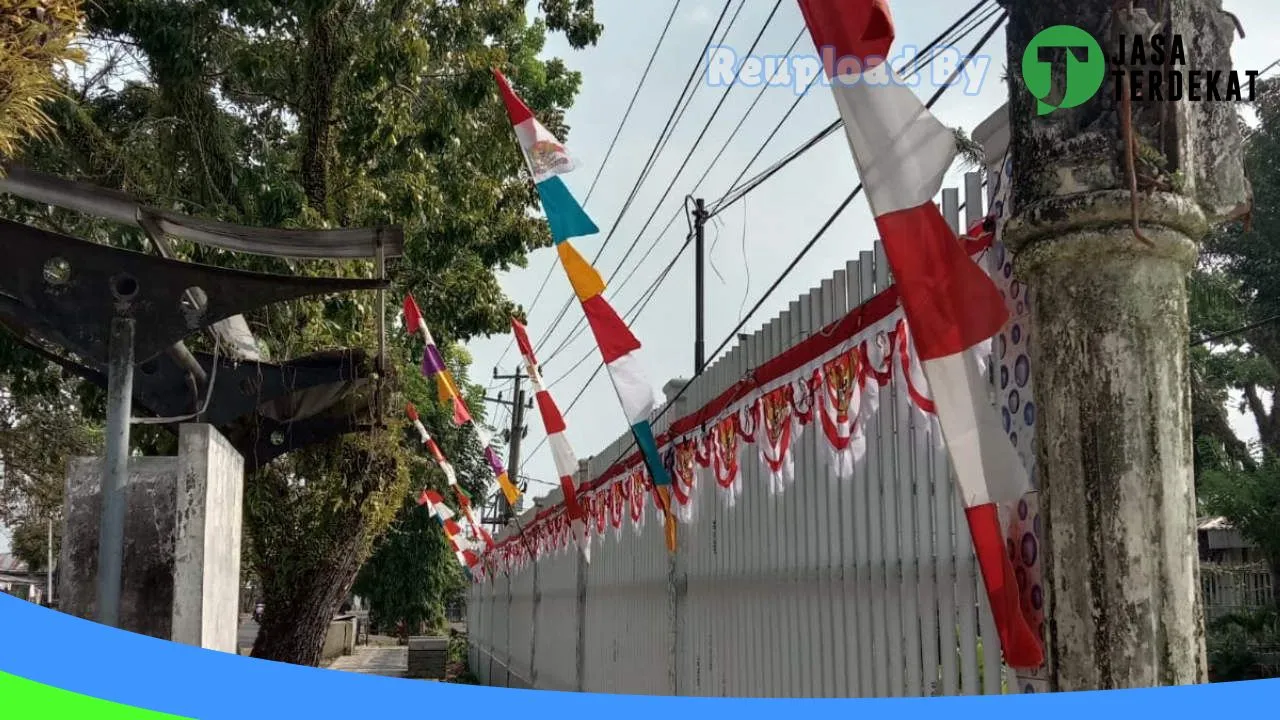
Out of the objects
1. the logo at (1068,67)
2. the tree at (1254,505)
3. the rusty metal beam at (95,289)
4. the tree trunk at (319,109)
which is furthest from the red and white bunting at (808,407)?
the tree at (1254,505)

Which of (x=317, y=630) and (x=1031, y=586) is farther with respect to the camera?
(x=317, y=630)

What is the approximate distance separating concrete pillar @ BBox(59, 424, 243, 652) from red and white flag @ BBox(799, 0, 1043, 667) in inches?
150

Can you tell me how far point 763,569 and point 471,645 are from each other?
79.3ft

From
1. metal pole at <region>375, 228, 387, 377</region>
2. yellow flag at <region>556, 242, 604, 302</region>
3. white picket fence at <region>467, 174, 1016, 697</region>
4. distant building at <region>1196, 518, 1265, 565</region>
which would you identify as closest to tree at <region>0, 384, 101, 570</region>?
metal pole at <region>375, 228, 387, 377</region>

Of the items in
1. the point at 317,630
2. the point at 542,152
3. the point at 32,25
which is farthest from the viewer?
the point at 317,630

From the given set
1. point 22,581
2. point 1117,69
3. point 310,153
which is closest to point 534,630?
point 310,153

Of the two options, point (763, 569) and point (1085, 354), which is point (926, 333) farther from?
point (763, 569)

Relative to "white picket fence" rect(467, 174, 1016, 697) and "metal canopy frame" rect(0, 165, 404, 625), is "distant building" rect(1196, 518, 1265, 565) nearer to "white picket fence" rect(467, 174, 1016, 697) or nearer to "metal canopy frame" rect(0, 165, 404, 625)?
"white picket fence" rect(467, 174, 1016, 697)

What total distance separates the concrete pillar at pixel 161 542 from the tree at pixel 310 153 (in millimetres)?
3470

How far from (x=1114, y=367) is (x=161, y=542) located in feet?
14.8

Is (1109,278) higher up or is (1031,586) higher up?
(1109,278)

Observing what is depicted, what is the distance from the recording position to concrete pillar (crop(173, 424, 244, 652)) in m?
5.30

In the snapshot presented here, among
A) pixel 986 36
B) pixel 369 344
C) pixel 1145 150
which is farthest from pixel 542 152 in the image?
pixel 369 344

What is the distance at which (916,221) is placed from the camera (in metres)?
2.76
